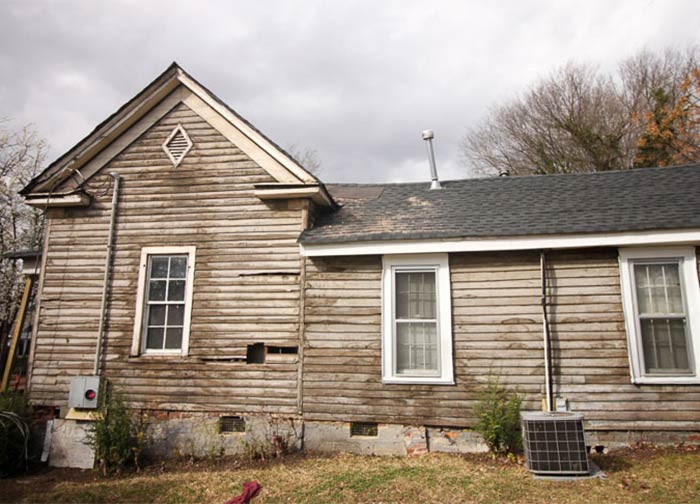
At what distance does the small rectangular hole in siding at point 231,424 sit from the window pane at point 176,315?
6.30 feet

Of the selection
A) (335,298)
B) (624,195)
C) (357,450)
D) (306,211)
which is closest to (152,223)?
(306,211)

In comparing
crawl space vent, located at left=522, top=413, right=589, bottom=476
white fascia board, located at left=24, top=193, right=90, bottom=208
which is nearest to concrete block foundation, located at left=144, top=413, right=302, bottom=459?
crawl space vent, located at left=522, top=413, right=589, bottom=476

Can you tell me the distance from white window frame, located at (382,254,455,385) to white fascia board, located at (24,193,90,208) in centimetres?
596

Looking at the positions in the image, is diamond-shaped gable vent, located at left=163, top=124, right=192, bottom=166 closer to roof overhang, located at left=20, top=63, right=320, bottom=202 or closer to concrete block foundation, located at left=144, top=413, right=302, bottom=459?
roof overhang, located at left=20, top=63, right=320, bottom=202

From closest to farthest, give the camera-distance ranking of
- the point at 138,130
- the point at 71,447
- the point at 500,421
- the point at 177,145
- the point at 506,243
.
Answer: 1. the point at 500,421
2. the point at 506,243
3. the point at 71,447
4. the point at 177,145
5. the point at 138,130

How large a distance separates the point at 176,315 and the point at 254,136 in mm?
3617

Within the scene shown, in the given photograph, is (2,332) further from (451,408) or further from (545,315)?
(545,315)

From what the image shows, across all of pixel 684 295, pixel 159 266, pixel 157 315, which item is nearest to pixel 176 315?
pixel 157 315

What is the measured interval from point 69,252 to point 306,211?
4.73 m

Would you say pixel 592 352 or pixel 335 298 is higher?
pixel 335 298

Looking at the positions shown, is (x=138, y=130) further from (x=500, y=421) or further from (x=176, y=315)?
(x=500, y=421)

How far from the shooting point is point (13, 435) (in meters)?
7.88

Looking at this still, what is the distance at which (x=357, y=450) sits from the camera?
765cm

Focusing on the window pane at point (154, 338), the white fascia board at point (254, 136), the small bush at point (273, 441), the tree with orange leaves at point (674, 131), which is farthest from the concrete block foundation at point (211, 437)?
the tree with orange leaves at point (674, 131)
